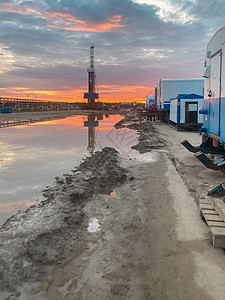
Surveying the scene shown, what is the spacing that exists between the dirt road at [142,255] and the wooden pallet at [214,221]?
13 centimetres

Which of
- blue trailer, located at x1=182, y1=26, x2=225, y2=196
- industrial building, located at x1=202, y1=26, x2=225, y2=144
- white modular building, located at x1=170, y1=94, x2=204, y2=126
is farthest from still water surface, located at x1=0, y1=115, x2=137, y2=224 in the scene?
white modular building, located at x1=170, y1=94, x2=204, y2=126

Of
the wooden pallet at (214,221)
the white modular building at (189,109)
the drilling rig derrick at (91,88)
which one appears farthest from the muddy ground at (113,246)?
the drilling rig derrick at (91,88)

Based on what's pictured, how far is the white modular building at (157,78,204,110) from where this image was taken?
1088 inches

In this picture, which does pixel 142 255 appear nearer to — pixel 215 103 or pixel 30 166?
pixel 215 103

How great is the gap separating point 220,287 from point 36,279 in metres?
2.41

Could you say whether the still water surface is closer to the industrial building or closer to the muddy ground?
the muddy ground

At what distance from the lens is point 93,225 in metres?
5.46

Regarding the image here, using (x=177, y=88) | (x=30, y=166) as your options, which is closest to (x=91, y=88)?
(x=177, y=88)

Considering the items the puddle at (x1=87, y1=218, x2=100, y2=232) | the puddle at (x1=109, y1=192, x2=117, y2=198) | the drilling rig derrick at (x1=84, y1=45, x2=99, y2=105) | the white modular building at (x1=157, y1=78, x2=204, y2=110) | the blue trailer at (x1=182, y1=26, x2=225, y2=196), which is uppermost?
the drilling rig derrick at (x1=84, y1=45, x2=99, y2=105)

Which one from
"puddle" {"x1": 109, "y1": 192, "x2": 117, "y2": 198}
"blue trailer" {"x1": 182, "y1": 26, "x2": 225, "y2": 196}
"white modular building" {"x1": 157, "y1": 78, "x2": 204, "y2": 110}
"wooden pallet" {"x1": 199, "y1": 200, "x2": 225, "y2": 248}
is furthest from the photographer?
"white modular building" {"x1": 157, "y1": 78, "x2": 204, "y2": 110}

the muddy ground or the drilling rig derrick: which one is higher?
the drilling rig derrick

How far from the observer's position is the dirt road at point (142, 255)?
3387 millimetres

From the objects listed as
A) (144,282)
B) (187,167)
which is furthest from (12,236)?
(187,167)

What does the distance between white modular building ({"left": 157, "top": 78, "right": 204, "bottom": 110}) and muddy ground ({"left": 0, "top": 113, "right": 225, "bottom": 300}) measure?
21.8 meters
